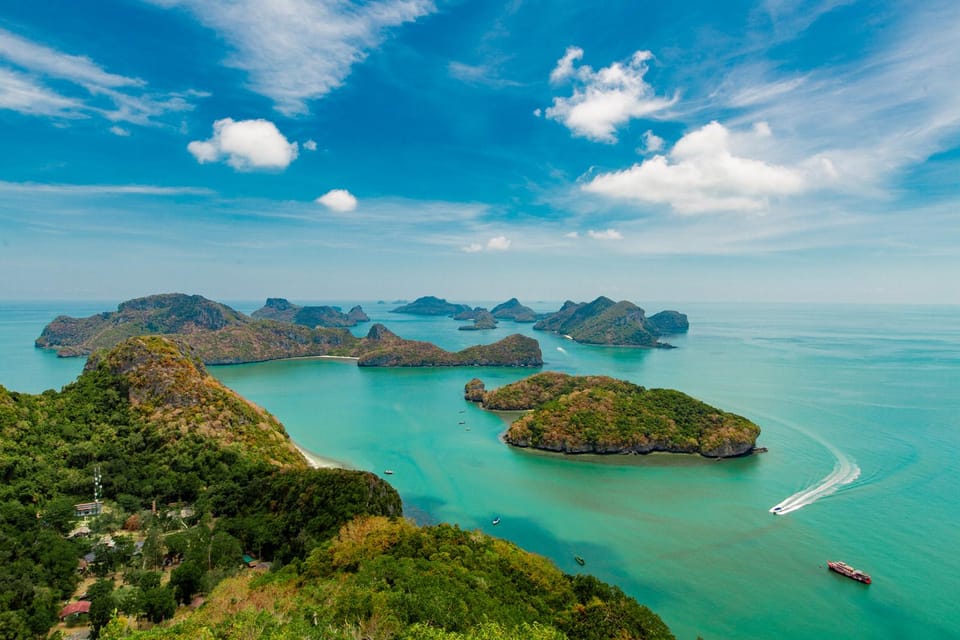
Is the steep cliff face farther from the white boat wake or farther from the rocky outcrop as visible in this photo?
the rocky outcrop

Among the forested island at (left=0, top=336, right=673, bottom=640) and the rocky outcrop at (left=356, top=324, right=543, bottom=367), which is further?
the rocky outcrop at (left=356, top=324, right=543, bottom=367)

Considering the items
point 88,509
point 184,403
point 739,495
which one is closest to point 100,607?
point 88,509

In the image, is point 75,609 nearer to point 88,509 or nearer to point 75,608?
point 75,608

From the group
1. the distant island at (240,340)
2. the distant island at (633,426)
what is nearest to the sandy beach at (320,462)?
the distant island at (633,426)

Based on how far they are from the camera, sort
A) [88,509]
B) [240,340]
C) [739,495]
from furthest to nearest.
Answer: [240,340]
[739,495]
[88,509]

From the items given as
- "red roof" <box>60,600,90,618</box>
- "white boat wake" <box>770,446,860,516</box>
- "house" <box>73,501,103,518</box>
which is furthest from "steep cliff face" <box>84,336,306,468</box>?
"white boat wake" <box>770,446,860,516</box>

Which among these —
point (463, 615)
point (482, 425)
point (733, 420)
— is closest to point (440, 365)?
point (482, 425)
